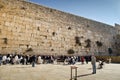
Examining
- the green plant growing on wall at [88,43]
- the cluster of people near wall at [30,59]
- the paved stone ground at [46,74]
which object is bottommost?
the paved stone ground at [46,74]

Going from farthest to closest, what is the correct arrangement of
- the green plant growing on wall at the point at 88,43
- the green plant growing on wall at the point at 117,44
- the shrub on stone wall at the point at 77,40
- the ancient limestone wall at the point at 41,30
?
the green plant growing on wall at the point at 117,44 < the green plant growing on wall at the point at 88,43 < the shrub on stone wall at the point at 77,40 < the ancient limestone wall at the point at 41,30

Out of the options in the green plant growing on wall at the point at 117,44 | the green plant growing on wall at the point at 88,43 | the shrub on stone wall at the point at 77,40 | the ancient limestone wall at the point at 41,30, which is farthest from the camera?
the green plant growing on wall at the point at 117,44

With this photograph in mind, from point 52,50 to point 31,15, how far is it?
3.64 m

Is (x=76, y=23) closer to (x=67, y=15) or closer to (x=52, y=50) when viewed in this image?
(x=67, y=15)

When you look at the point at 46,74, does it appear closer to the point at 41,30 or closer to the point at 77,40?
the point at 41,30

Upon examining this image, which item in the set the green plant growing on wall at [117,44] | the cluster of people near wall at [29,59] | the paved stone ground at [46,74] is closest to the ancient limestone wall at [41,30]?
the cluster of people near wall at [29,59]

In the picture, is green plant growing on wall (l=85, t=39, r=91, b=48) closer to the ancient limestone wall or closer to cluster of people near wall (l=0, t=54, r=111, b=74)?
the ancient limestone wall

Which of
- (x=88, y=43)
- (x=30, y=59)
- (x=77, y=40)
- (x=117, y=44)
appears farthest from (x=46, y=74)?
(x=117, y=44)

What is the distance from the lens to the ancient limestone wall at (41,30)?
524 inches

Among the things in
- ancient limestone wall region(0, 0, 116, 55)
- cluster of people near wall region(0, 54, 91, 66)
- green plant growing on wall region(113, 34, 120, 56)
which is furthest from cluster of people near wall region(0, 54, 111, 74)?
green plant growing on wall region(113, 34, 120, 56)

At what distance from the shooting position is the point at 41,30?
1555 centimetres

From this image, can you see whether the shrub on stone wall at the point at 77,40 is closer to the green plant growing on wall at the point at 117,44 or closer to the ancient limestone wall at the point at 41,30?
the ancient limestone wall at the point at 41,30

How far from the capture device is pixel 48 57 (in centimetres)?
1541

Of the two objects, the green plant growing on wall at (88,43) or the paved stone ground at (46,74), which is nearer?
the paved stone ground at (46,74)
